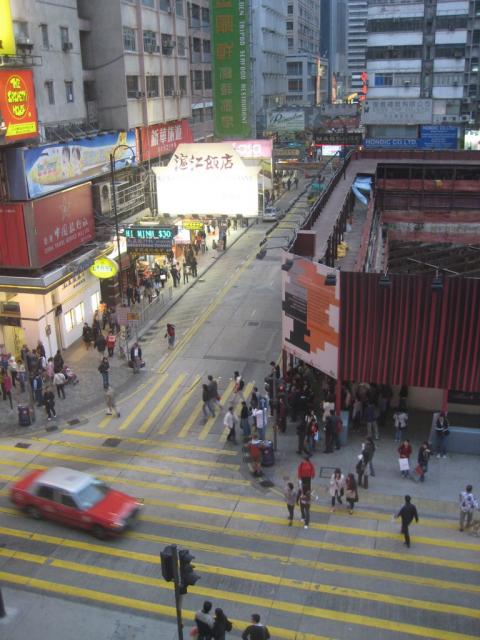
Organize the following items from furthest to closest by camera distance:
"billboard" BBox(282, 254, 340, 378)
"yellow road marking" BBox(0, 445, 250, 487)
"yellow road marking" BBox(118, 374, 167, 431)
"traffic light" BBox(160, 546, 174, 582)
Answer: "yellow road marking" BBox(118, 374, 167, 431), "billboard" BBox(282, 254, 340, 378), "yellow road marking" BBox(0, 445, 250, 487), "traffic light" BBox(160, 546, 174, 582)

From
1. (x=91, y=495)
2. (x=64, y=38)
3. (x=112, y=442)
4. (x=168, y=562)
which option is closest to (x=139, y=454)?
(x=112, y=442)

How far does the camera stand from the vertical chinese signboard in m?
49.1

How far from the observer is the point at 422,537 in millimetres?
17156

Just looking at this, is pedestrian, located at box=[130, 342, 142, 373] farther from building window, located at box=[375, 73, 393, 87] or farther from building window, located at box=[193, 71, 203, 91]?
building window, located at box=[375, 73, 393, 87]

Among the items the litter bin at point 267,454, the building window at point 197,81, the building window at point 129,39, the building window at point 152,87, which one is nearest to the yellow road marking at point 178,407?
the litter bin at point 267,454

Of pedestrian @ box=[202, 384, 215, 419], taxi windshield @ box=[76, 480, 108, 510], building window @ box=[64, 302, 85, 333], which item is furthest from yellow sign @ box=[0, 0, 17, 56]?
taxi windshield @ box=[76, 480, 108, 510]

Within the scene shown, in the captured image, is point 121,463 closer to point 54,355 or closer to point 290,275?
point 290,275

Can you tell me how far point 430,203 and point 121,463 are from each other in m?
25.4

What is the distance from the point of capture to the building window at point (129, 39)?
1437 inches

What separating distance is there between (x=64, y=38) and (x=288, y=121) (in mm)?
49318

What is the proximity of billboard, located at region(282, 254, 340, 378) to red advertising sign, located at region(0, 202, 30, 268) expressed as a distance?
11.0 meters

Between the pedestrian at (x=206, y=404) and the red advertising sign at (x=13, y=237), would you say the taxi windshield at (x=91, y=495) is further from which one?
the red advertising sign at (x=13, y=237)

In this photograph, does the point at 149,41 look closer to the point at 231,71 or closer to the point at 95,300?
the point at 231,71

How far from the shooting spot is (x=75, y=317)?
3244 cm
